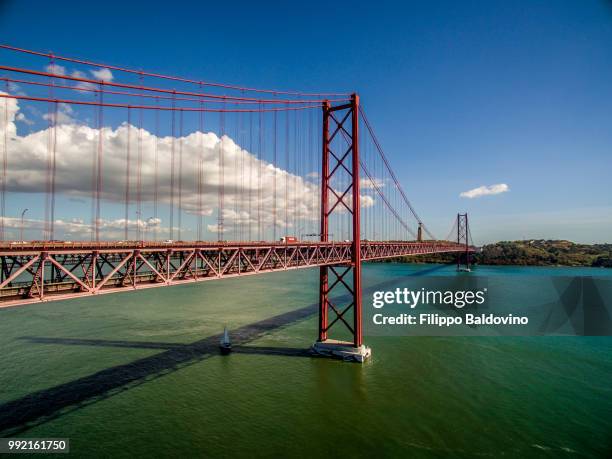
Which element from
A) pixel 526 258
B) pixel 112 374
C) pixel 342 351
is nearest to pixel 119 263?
pixel 112 374

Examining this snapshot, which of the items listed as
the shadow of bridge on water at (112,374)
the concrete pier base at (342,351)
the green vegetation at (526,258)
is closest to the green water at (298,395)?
the shadow of bridge on water at (112,374)

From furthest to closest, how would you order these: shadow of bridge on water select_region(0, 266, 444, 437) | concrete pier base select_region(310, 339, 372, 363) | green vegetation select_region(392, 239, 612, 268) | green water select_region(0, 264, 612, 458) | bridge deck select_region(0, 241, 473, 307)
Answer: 1. green vegetation select_region(392, 239, 612, 268)
2. concrete pier base select_region(310, 339, 372, 363)
3. shadow of bridge on water select_region(0, 266, 444, 437)
4. green water select_region(0, 264, 612, 458)
5. bridge deck select_region(0, 241, 473, 307)

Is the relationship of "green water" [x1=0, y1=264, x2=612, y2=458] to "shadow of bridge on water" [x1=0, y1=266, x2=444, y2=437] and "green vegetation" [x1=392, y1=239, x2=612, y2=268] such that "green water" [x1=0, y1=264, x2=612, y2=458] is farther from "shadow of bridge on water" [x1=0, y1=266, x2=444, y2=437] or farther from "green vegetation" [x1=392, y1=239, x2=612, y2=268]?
"green vegetation" [x1=392, y1=239, x2=612, y2=268]

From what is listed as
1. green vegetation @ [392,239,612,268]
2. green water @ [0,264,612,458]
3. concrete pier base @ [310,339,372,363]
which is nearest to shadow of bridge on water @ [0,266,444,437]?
green water @ [0,264,612,458]

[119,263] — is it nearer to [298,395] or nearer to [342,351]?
[298,395]

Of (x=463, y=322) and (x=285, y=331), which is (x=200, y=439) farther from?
(x=463, y=322)

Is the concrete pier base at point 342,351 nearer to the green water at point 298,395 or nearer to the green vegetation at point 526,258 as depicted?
the green water at point 298,395
